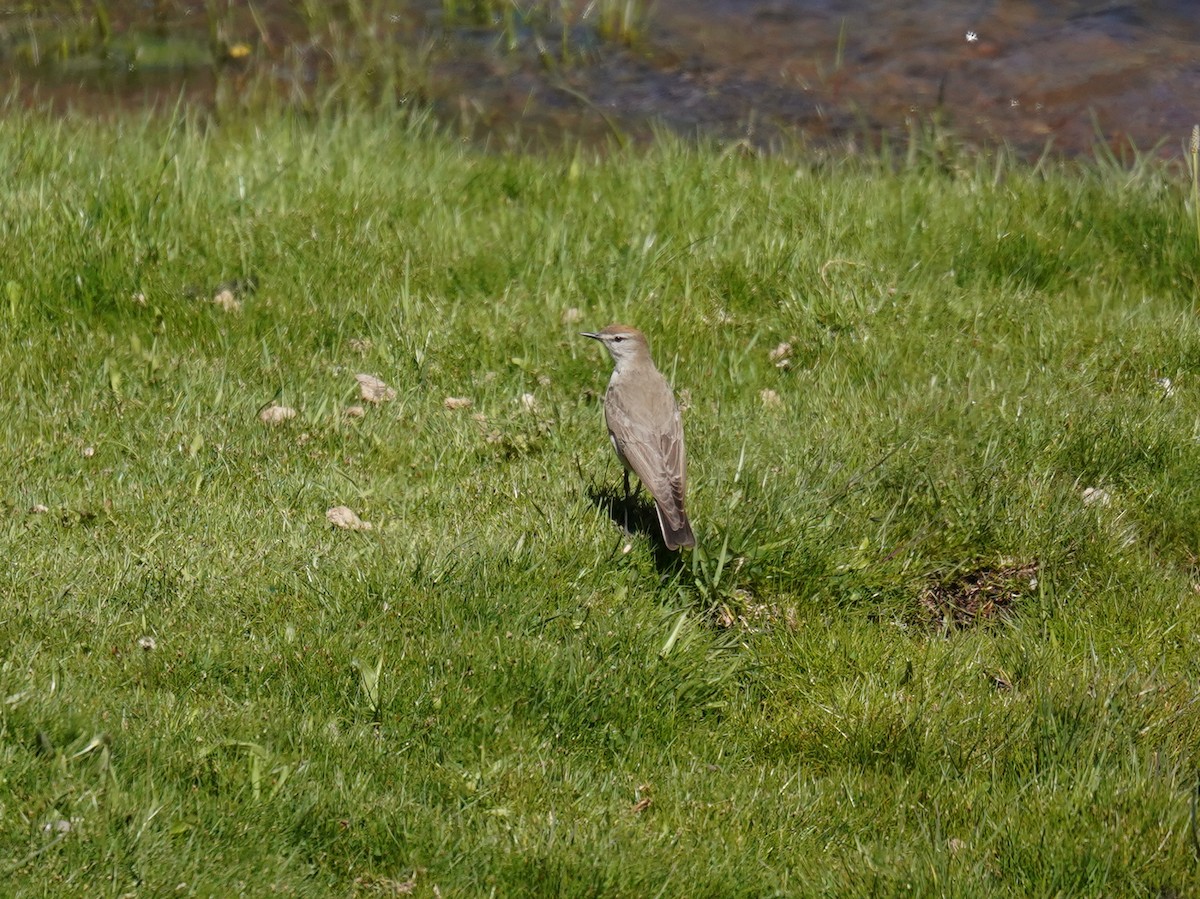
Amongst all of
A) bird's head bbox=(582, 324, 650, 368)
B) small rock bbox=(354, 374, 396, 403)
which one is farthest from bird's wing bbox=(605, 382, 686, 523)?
small rock bbox=(354, 374, 396, 403)

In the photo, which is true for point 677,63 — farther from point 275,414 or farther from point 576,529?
point 576,529

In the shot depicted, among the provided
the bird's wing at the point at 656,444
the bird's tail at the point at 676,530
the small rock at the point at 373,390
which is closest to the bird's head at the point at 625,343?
the bird's wing at the point at 656,444

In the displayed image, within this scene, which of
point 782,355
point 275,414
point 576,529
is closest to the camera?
point 576,529

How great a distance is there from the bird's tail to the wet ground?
5.66 m

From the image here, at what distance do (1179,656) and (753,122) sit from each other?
6806 millimetres

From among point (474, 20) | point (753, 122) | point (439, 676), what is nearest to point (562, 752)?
point (439, 676)

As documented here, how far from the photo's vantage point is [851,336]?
7.37 m

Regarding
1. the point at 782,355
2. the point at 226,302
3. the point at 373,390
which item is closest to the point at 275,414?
the point at 373,390

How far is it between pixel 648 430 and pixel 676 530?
1.90 ft

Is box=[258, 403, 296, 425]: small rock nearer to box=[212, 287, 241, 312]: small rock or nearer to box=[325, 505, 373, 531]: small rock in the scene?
box=[325, 505, 373, 531]: small rock

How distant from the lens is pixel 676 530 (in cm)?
534

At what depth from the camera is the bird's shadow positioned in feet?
18.4

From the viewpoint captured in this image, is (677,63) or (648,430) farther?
(677,63)

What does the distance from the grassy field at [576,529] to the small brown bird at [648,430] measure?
19 cm
